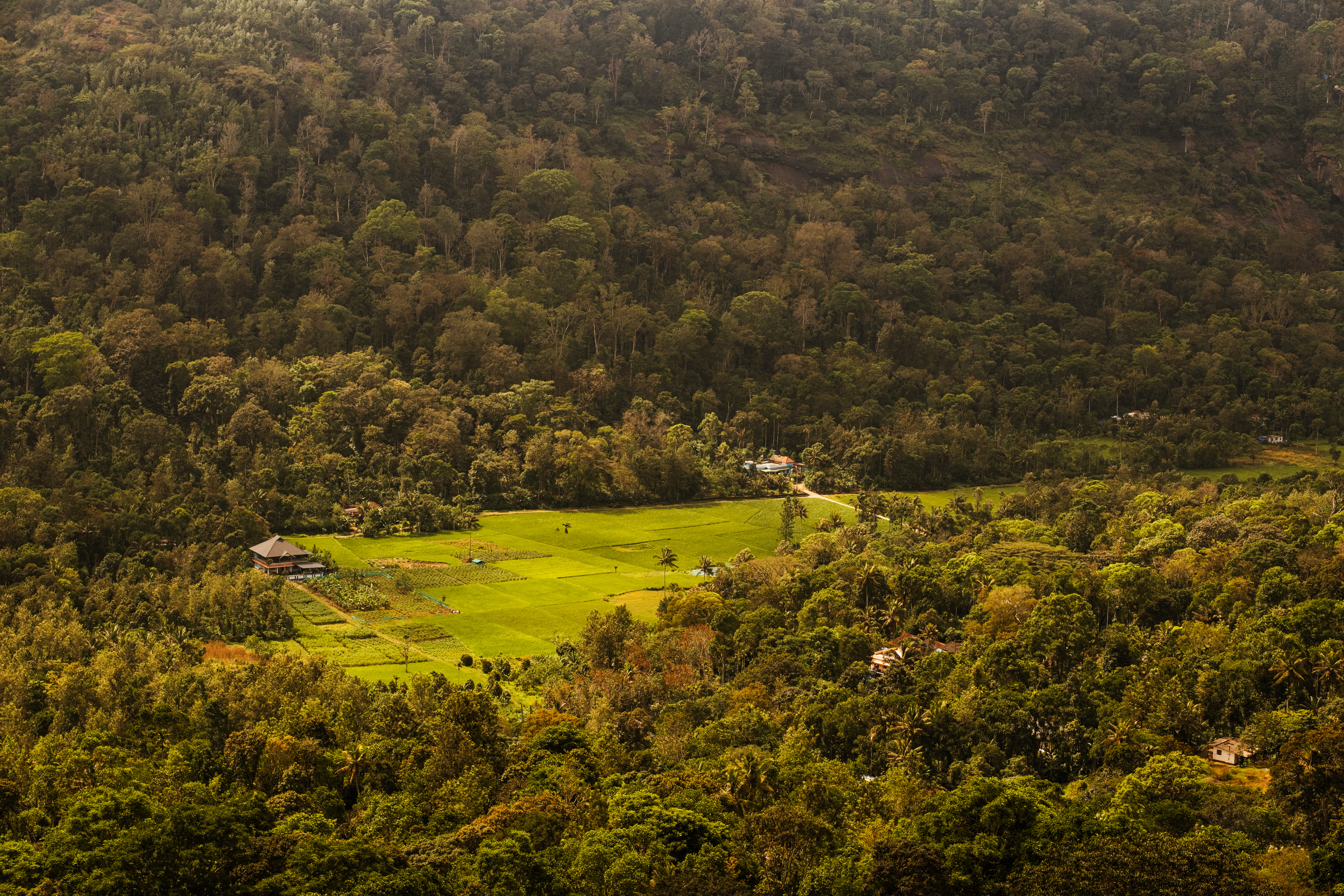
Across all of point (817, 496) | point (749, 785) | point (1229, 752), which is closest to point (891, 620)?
point (1229, 752)

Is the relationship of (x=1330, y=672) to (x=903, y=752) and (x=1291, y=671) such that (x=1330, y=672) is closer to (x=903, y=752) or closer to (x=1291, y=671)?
(x=1291, y=671)

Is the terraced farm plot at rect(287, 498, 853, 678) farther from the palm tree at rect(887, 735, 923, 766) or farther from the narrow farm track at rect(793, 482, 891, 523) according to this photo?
the palm tree at rect(887, 735, 923, 766)

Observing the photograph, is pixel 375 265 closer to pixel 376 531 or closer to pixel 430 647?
pixel 376 531

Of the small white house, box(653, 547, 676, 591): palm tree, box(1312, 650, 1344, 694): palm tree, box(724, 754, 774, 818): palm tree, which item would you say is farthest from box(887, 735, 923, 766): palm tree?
box(653, 547, 676, 591): palm tree

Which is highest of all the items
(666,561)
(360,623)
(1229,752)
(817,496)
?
(1229,752)

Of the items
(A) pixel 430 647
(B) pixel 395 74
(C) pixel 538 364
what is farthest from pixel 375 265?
(A) pixel 430 647

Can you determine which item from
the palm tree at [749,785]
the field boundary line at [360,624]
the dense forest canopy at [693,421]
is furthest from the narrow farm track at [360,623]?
the palm tree at [749,785]

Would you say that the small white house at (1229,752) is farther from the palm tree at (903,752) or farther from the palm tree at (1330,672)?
the palm tree at (903,752)

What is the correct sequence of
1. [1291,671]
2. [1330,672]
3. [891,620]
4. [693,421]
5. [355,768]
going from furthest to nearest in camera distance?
1. [693,421]
2. [891,620]
3. [1291,671]
4. [1330,672]
5. [355,768]
